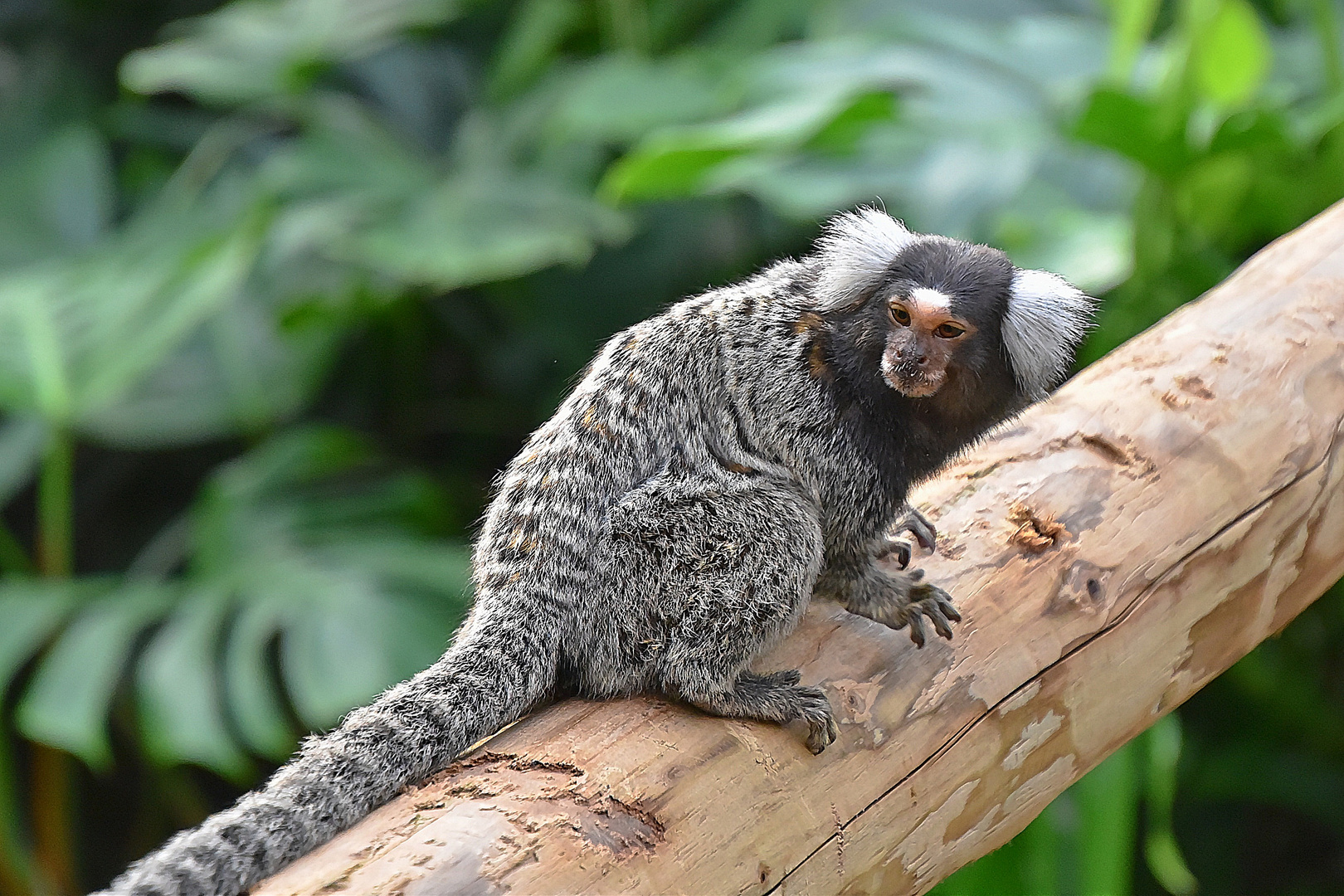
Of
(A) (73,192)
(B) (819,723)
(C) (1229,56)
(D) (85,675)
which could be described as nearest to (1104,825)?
(B) (819,723)

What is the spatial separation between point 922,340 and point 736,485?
422 millimetres

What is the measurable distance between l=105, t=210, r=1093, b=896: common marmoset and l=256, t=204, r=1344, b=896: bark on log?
7 cm

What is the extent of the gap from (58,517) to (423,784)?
7.93 feet

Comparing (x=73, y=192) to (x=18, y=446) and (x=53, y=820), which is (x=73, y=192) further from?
(x=53, y=820)

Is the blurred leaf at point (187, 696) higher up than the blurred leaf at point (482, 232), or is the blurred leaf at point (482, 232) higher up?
the blurred leaf at point (482, 232)

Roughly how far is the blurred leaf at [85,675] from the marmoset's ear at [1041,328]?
247 centimetres

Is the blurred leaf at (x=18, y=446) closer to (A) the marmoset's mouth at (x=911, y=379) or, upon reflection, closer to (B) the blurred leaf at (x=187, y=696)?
(B) the blurred leaf at (x=187, y=696)

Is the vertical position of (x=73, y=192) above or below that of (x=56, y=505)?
above

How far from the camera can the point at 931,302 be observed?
6.69 feet

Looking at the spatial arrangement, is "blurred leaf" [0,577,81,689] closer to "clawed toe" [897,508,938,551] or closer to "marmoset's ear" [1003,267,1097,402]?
"clawed toe" [897,508,938,551]

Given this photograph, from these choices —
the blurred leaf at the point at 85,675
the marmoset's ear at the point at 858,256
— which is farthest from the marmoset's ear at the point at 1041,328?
the blurred leaf at the point at 85,675

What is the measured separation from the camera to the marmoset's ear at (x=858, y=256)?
7.20 ft

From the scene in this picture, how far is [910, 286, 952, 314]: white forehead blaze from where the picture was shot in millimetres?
2035

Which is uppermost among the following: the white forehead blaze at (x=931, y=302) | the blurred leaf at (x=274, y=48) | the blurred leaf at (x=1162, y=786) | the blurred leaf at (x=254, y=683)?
the blurred leaf at (x=274, y=48)
